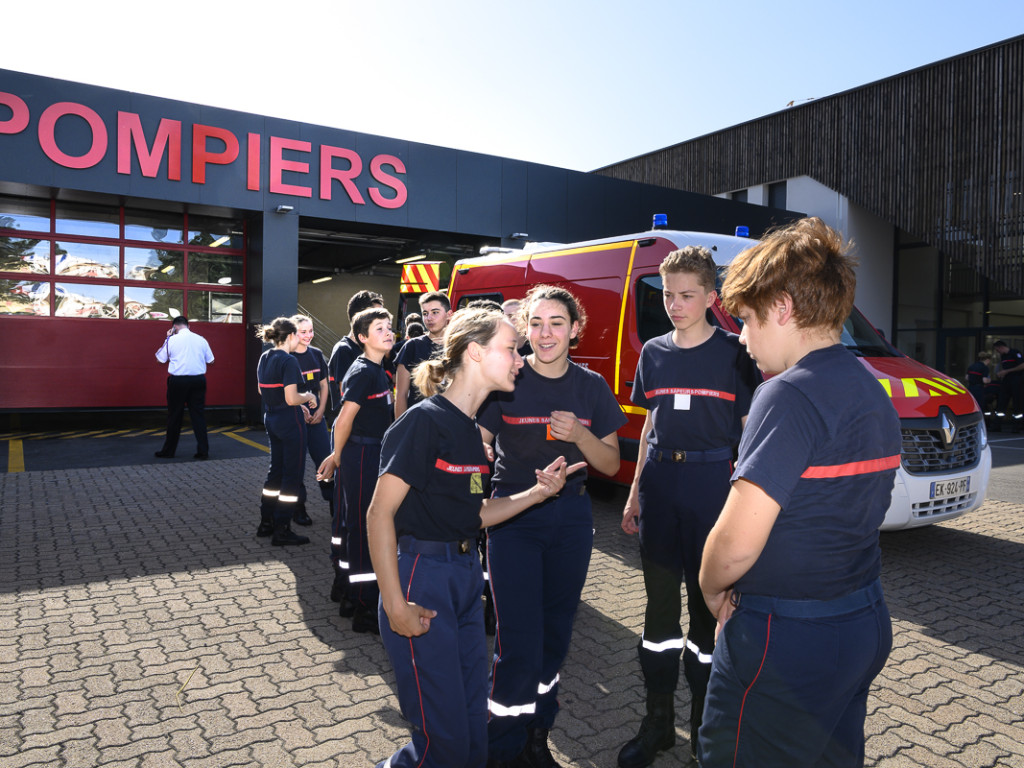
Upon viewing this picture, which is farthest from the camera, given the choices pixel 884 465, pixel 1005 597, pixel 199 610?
pixel 1005 597

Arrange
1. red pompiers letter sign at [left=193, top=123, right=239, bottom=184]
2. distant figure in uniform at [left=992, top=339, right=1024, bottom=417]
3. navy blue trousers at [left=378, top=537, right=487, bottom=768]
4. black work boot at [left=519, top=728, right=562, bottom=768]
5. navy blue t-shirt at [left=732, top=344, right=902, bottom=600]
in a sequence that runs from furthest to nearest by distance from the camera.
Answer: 1. distant figure in uniform at [left=992, top=339, right=1024, bottom=417]
2. red pompiers letter sign at [left=193, top=123, right=239, bottom=184]
3. black work boot at [left=519, top=728, right=562, bottom=768]
4. navy blue trousers at [left=378, top=537, right=487, bottom=768]
5. navy blue t-shirt at [left=732, top=344, right=902, bottom=600]

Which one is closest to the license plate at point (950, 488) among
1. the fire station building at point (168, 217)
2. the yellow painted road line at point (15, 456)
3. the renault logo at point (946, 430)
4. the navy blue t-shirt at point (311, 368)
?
the renault logo at point (946, 430)

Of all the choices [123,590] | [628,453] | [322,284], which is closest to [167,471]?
[123,590]

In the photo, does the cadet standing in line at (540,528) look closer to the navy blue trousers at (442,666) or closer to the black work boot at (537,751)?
the black work boot at (537,751)

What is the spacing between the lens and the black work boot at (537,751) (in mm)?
2835

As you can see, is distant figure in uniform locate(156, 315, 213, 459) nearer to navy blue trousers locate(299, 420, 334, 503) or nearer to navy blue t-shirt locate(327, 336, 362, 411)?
Answer: navy blue trousers locate(299, 420, 334, 503)

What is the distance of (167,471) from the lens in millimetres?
9695

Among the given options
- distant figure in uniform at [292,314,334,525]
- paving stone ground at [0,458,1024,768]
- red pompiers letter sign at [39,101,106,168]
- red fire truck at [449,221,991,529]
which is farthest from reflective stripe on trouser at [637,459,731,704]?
red pompiers letter sign at [39,101,106,168]

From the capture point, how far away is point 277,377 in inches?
241

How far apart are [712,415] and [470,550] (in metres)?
1.26

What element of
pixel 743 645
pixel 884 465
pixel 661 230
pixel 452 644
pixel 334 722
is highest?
pixel 661 230

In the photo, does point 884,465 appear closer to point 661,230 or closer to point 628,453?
point 628,453

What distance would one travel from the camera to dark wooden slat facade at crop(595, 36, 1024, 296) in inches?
680

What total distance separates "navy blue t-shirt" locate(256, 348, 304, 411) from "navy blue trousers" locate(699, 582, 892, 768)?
16.3 ft
